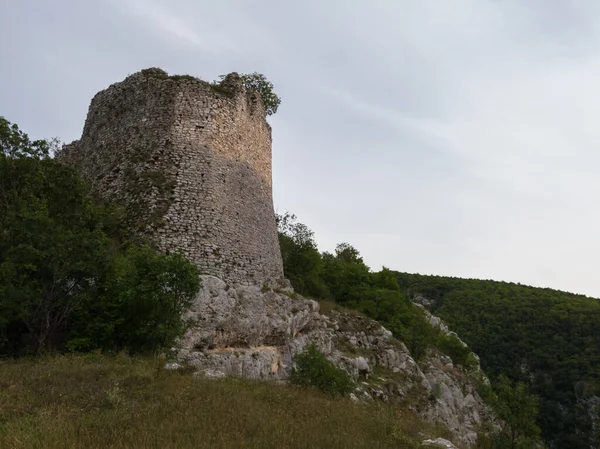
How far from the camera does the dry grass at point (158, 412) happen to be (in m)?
5.99

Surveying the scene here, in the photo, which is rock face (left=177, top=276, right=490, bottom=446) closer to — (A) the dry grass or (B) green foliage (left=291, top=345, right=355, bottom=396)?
(B) green foliage (left=291, top=345, right=355, bottom=396)

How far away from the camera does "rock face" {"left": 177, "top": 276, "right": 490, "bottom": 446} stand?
1384 cm

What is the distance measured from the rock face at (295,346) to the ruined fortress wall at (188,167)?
51.8 inches

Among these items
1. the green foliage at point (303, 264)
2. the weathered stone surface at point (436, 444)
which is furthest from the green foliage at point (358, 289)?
the weathered stone surface at point (436, 444)

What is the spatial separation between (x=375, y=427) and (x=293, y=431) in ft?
7.23

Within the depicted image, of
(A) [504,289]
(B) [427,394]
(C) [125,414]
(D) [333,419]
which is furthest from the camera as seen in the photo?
(A) [504,289]

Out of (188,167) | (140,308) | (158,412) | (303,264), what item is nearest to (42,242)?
(140,308)

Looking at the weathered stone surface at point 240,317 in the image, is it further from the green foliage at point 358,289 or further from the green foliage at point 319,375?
the green foliage at point 358,289

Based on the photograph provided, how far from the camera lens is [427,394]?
2064 centimetres

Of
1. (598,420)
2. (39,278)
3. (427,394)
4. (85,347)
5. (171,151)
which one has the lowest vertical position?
(598,420)

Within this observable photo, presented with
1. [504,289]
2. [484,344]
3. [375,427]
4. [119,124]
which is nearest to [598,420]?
[484,344]

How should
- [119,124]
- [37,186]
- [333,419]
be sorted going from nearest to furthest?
[333,419] < [37,186] < [119,124]

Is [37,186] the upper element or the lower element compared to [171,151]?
lower

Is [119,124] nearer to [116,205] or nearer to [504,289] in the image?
[116,205]
